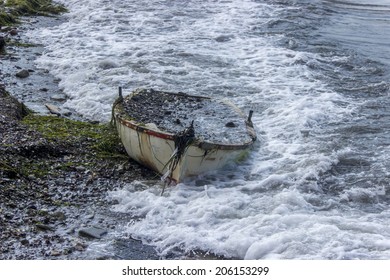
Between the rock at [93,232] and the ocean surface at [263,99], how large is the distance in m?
0.23

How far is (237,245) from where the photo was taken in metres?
8.09

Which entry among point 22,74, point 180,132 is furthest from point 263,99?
point 22,74

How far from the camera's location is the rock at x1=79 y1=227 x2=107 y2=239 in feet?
26.9

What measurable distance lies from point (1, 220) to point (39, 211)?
0.69 metres

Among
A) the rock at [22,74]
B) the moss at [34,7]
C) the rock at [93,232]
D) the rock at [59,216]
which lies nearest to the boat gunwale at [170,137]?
the rock at [93,232]

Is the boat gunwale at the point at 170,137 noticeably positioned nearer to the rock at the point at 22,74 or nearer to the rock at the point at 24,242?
the rock at the point at 24,242

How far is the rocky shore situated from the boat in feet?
1.96

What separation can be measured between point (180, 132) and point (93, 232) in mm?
2499

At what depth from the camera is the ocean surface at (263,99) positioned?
8500 mm

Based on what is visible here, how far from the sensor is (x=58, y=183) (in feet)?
31.4

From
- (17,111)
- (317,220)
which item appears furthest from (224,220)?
(17,111)

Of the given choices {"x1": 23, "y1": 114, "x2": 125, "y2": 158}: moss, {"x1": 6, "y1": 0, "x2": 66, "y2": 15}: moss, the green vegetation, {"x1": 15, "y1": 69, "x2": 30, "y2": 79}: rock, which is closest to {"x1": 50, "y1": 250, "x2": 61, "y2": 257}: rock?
{"x1": 23, "y1": 114, "x2": 125, "y2": 158}: moss

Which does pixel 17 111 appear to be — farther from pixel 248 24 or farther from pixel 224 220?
pixel 248 24

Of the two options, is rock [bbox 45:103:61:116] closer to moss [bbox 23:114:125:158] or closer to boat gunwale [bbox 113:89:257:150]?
moss [bbox 23:114:125:158]
